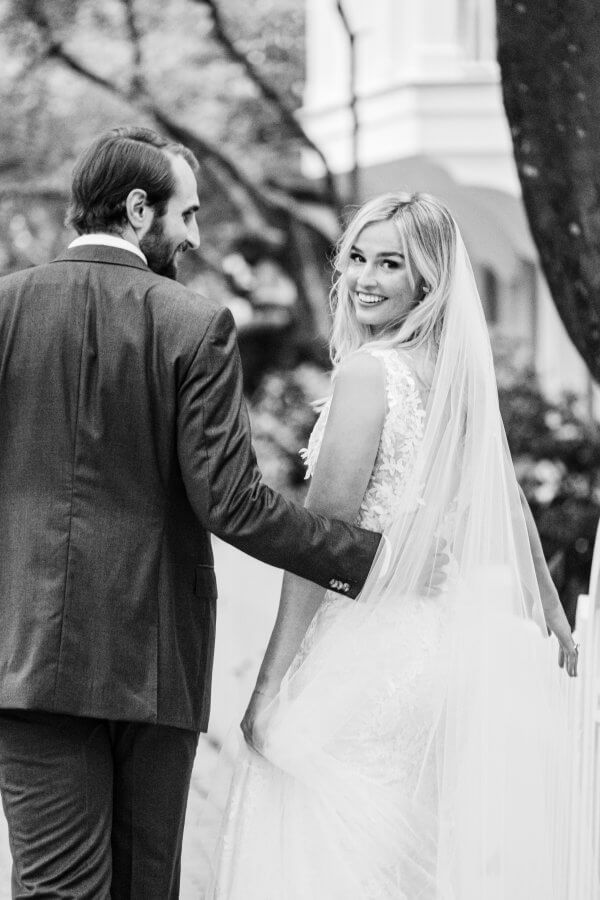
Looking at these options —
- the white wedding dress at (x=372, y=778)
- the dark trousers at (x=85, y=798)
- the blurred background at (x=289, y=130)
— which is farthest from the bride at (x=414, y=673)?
the blurred background at (x=289, y=130)

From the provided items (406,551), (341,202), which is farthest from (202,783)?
(341,202)

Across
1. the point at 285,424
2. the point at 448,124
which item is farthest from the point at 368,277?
the point at 448,124

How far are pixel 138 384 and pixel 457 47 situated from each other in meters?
11.6

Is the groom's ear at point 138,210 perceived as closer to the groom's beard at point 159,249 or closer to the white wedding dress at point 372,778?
the groom's beard at point 159,249

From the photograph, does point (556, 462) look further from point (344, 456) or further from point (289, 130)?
point (344, 456)

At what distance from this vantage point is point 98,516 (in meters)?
2.94

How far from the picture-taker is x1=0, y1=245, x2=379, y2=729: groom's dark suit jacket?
9.59ft

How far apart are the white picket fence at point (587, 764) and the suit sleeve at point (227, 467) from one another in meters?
0.80

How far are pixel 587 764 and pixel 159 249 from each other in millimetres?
1655

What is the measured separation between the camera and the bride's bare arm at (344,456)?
319 cm

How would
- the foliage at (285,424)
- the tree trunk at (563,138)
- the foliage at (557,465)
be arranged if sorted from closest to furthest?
the tree trunk at (563,138), the foliage at (557,465), the foliage at (285,424)

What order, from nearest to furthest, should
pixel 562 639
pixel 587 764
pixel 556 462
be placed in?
pixel 587 764, pixel 562 639, pixel 556 462

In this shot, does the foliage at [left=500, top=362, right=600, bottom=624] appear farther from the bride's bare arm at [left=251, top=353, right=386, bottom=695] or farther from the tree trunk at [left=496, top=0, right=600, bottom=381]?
the bride's bare arm at [left=251, top=353, right=386, bottom=695]

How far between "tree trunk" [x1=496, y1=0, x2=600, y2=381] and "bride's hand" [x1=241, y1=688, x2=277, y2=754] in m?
2.05
